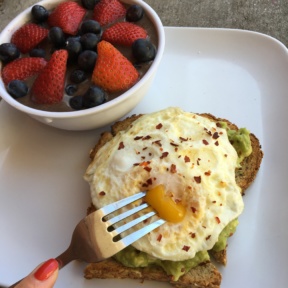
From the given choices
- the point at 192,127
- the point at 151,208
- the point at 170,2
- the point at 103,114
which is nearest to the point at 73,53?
the point at 103,114

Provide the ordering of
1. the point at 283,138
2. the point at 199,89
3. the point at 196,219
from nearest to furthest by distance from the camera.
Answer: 1. the point at 196,219
2. the point at 283,138
3. the point at 199,89

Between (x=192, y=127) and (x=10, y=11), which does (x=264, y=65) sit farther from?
(x=10, y=11)

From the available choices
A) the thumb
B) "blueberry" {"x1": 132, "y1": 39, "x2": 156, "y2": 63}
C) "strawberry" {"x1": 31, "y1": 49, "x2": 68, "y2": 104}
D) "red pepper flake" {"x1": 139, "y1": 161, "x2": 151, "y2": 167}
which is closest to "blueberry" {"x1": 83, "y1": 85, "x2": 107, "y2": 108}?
"strawberry" {"x1": 31, "y1": 49, "x2": 68, "y2": 104}

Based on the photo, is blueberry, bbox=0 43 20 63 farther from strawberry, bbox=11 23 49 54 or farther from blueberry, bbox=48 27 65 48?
blueberry, bbox=48 27 65 48

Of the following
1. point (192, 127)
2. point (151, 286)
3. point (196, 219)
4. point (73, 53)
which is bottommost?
point (151, 286)

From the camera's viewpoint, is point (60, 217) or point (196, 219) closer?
point (196, 219)

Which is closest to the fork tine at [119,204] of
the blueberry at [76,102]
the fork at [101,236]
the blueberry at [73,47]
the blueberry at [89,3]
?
the fork at [101,236]

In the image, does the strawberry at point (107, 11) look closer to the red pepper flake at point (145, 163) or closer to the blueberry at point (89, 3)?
the blueberry at point (89, 3)
